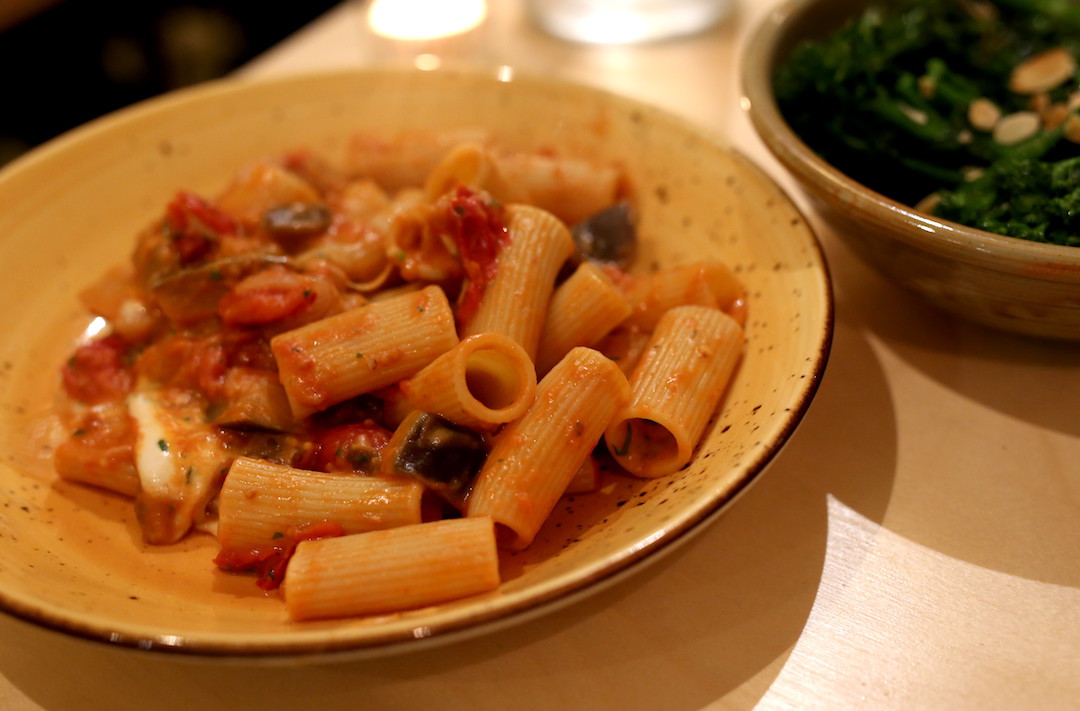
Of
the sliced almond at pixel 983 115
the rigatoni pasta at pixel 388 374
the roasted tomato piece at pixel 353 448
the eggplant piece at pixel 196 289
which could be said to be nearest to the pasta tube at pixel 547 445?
the rigatoni pasta at pixel 388 374

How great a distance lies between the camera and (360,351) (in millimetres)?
1726

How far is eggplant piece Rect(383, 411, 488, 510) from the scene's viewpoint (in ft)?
5.16

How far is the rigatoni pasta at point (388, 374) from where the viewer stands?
1.55 metres

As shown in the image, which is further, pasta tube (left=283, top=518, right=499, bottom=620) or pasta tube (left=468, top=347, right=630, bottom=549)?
pasta tube (left=468, top=347, right=630, bottom=549)

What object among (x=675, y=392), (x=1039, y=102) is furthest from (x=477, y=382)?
(x=1039, y=102)

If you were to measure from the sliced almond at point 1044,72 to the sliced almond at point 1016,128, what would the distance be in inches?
5.7

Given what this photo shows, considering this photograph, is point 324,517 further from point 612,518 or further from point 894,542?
point 894,542

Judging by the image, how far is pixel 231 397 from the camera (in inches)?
72.0

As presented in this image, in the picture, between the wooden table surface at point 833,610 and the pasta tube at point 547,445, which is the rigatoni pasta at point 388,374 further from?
the wooden table surface at point 833,610

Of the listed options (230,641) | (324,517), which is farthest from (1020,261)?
(230,641)

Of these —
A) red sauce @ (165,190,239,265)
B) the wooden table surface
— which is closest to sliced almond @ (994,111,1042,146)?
the wooden table surface

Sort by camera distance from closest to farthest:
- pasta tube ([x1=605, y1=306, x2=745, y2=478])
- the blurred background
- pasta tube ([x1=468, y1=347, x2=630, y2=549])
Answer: pasta tube ([x1=468, y1=347, x2=630, y2=549]) < pasta tube ([x1=605, y1=306, x2=745, y2=478]) < the blurred background

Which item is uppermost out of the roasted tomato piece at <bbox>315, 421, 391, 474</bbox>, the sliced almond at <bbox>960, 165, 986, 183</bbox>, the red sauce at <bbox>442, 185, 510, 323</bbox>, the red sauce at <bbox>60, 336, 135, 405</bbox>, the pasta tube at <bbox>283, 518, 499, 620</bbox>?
the red sauce at <bbox>442, 185, 510, 323</bbox>

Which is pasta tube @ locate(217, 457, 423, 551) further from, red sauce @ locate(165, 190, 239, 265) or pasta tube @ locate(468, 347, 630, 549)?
red sauce @ locate(165, 190, 239, 265)
